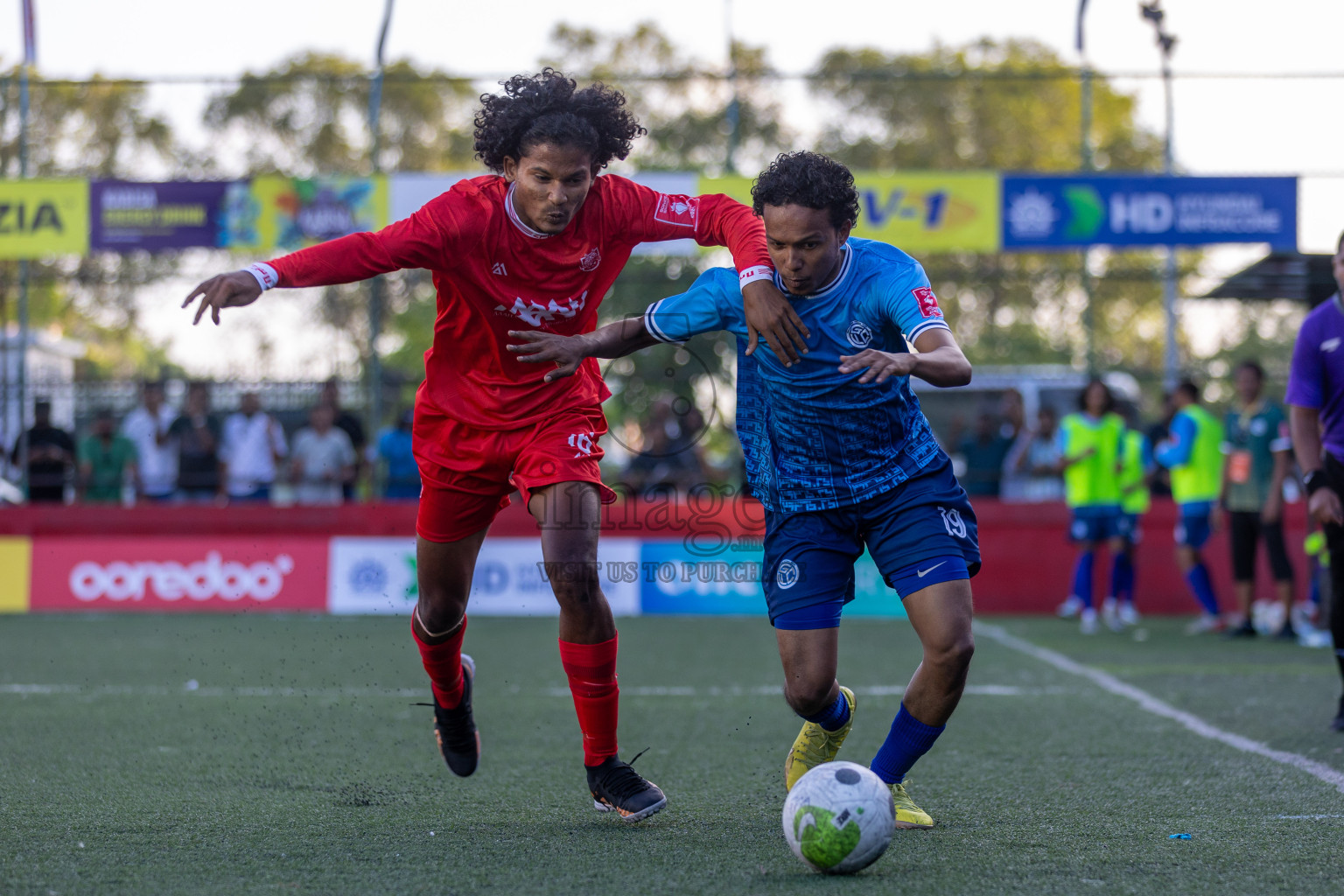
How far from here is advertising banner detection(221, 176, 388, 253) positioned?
1290cm

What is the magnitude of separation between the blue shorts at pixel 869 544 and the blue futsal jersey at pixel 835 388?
51mm

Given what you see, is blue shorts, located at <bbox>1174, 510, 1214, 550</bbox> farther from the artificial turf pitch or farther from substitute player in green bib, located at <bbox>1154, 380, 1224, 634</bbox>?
the artificial turf pitch

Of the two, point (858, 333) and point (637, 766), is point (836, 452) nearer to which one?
point (858, 333)

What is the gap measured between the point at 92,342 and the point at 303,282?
28.1 meters

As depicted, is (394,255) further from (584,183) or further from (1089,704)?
(1089,704)

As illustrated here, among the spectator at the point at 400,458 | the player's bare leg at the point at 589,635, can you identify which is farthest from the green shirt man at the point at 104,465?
the player's bare leg at the point at 589,635

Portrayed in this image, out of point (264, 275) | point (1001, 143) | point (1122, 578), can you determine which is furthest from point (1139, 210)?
point (1001, 143)

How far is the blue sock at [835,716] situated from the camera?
4.12 meters

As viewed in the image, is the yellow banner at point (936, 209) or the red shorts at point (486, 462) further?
the yellow banner at point (936, 209)

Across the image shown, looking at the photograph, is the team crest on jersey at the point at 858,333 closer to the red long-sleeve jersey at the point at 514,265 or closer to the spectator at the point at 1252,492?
the red long-sleeve jersey at the point at 514,265

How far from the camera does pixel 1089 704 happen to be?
685 cm

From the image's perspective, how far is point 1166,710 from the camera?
21.6 ft

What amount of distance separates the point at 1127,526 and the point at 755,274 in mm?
8305

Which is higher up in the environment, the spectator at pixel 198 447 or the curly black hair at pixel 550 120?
the curly black hair at pixel 550 120
